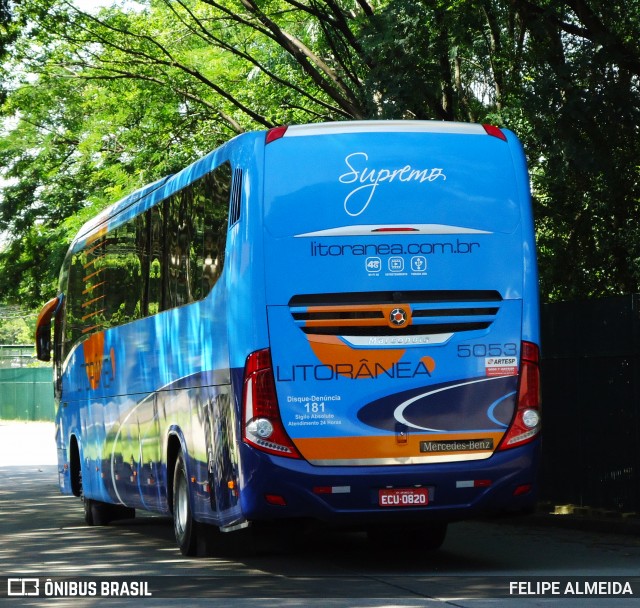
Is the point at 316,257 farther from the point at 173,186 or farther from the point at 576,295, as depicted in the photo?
the point at 576,295

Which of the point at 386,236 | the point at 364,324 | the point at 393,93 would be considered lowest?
the point at 364,324

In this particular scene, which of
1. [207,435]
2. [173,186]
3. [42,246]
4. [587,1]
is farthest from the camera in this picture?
[42,246]

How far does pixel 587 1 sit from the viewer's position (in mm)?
18297

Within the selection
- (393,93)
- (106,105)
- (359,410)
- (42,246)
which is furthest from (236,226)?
(42,246)

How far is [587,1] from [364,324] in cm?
914

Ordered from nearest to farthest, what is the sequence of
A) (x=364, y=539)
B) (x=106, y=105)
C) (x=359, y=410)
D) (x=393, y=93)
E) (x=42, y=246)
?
(x=359, y=410), (x=364, y=539), (x=393, y=93), (x=106, y=105), (x=42, y=246)

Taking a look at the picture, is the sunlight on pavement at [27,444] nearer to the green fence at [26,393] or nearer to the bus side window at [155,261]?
the green fence at [26,393]

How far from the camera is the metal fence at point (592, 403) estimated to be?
14539 millimetres

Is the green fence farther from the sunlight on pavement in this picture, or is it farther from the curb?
the curb

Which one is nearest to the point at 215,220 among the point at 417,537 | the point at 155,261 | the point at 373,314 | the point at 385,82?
the point at 373,314

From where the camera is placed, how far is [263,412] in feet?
34.9

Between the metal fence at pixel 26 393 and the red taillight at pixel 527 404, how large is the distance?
51.2 metres

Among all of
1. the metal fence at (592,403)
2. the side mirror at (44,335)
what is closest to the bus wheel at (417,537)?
the metal fence at (592,403)

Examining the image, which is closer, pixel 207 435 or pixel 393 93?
pixel 207 435
